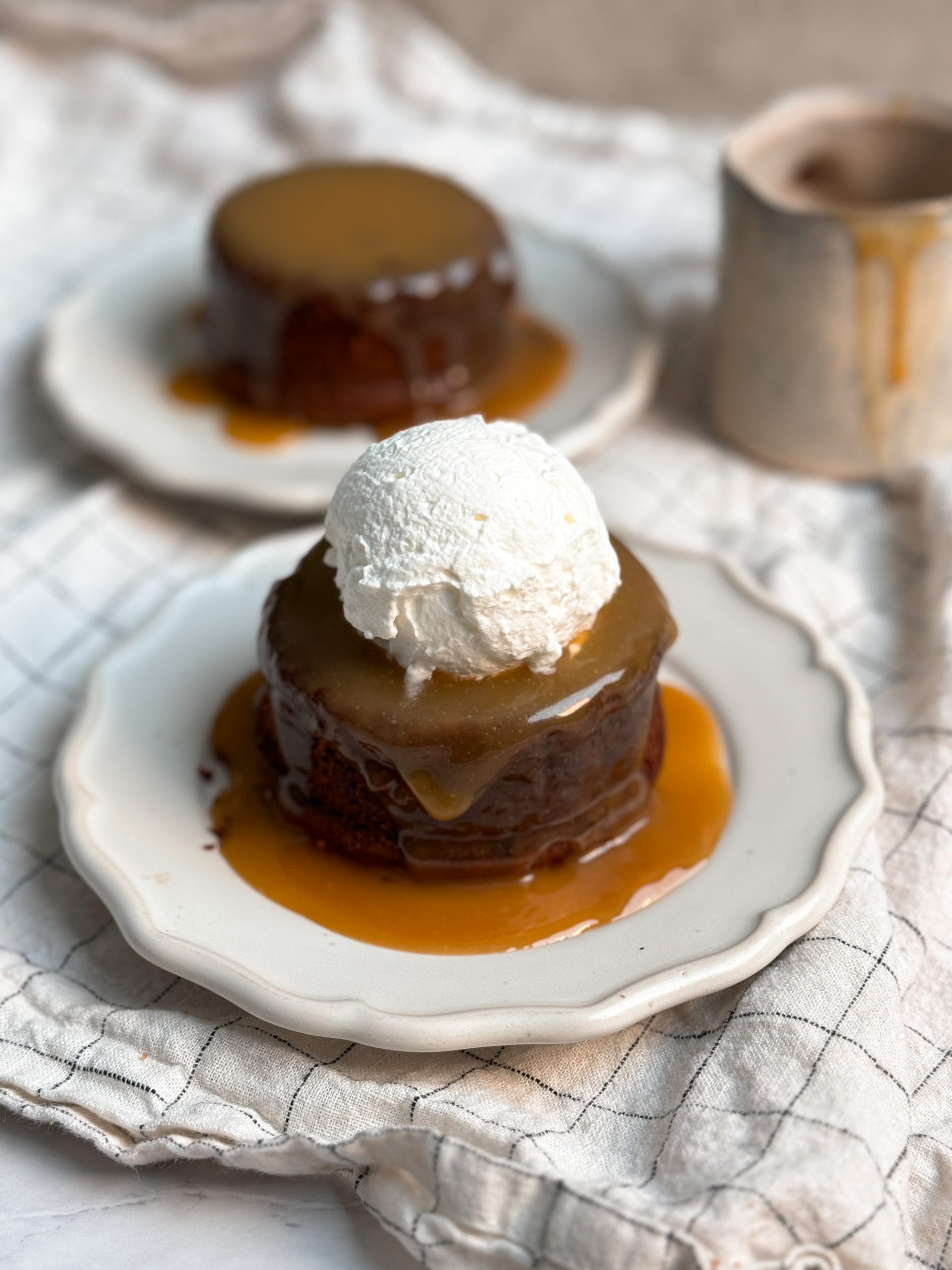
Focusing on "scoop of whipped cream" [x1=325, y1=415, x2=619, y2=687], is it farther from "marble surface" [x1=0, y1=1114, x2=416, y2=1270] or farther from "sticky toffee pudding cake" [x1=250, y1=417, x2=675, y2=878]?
"marble surface" [x1=0, y1=1114, x2=416, y2=1270]

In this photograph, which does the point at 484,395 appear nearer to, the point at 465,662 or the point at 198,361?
the point at 198,361

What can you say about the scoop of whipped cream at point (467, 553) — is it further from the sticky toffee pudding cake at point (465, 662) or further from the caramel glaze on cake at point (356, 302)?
the caramel glaze on cake at point (356, 302)

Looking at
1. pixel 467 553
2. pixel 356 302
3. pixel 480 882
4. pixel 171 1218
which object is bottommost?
pixel 171 1218

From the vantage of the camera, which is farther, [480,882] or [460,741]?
[480,882]

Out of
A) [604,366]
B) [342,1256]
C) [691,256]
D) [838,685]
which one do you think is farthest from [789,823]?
[691,256]

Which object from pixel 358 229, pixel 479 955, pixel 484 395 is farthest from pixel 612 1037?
pixel 358 229

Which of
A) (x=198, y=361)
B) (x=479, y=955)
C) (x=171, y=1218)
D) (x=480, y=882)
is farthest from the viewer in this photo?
(x=198, y=361)

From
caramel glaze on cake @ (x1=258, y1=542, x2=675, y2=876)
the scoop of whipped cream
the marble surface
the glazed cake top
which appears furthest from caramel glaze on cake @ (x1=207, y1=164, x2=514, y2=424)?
the marble surface
